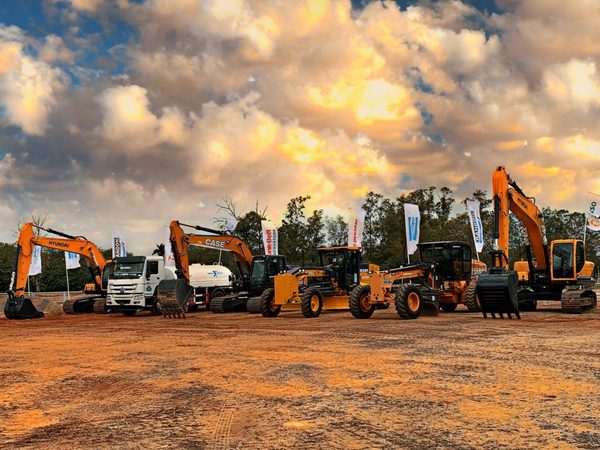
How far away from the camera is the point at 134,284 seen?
28609mm

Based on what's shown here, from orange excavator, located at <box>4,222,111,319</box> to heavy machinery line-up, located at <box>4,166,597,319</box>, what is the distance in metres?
0.06

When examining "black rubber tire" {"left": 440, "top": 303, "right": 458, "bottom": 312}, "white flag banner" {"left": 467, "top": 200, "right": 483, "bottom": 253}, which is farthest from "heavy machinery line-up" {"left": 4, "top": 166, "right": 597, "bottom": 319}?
"white flag banner" {"left": 467, "top": 200, "right": 483, "bottom": 253}

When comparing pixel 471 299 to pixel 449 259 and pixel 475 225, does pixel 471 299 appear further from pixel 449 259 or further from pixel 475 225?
pixel 475 225

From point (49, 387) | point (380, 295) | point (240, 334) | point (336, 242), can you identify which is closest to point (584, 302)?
point (380, 295)

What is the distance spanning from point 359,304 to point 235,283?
10.7 m

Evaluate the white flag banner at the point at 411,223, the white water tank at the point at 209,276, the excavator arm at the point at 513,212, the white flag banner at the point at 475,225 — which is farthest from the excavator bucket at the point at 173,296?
the white flag banner at the point at 475,225

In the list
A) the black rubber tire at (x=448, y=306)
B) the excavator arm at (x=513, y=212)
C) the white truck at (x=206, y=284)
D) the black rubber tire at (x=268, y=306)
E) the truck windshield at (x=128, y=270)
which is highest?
the excavator arm at (x=513, y=212)

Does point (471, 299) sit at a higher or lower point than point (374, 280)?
lower

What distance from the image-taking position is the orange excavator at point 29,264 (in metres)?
28.0

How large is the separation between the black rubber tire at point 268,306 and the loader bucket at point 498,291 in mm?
8191

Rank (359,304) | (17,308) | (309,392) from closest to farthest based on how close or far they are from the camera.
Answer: (309,392) < (359,304) < (17,308)

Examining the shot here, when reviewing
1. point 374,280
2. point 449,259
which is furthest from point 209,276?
point 449,259

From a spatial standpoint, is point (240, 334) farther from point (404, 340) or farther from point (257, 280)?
point (257, 280)

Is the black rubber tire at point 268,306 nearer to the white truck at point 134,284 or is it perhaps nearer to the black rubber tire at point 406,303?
the black rubber tire at point 406,303
